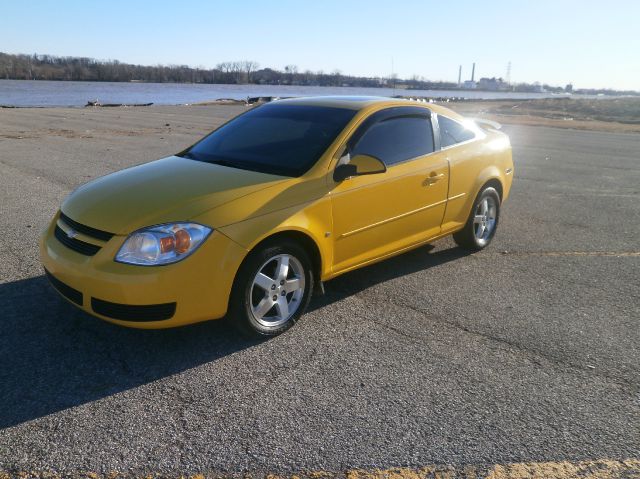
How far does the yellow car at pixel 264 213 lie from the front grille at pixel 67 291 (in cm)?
1

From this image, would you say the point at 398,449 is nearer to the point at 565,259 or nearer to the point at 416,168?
the point at 416,168

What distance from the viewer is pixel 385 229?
462 centimetres

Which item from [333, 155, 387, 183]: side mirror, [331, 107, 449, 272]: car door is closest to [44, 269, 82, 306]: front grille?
[331, 107, 449, 272]: car door

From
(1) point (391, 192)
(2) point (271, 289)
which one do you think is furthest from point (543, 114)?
(2) point (271, 289)

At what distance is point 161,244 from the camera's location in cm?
336

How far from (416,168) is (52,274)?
302 centimetres

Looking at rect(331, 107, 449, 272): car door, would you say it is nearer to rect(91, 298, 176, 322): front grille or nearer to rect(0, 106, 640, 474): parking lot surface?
rect(0, 106, 640, 474): parking lot surface

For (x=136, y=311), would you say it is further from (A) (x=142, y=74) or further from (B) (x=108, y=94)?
(A) (x=142, y=74)

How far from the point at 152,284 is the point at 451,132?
3.48 m

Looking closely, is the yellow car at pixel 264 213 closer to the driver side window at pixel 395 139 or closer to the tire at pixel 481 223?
the driver side window at pixel 395 139

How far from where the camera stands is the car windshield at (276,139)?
427 centimetres

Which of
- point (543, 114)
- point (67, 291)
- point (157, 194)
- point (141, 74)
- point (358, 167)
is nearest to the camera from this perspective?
point (67, 291)

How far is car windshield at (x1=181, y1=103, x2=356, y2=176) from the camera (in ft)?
14.0

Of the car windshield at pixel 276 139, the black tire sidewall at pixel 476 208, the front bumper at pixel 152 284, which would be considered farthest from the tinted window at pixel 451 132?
the front bumper at pixel 152 284
